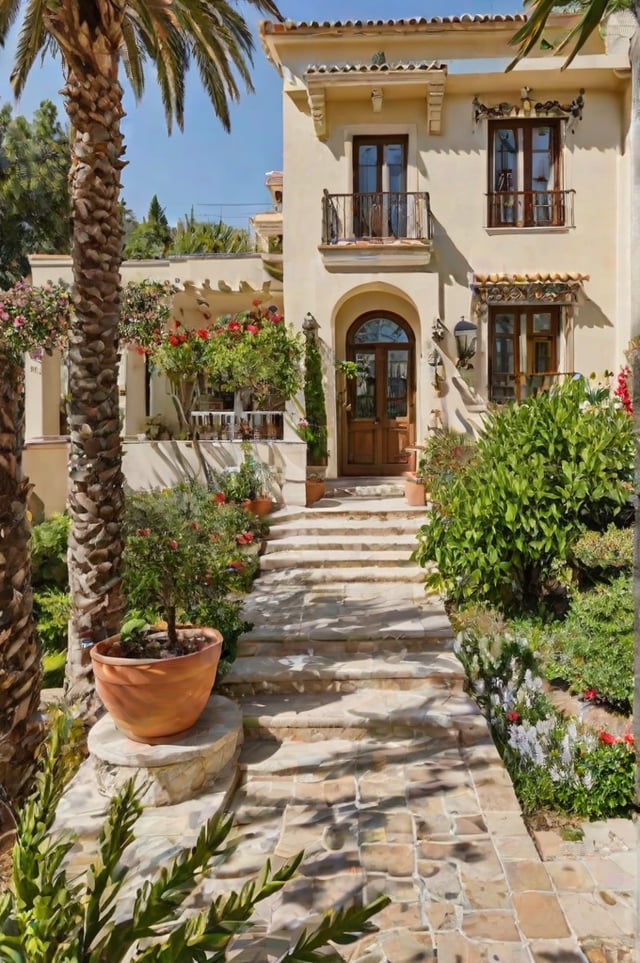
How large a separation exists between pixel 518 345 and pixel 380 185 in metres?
4.40

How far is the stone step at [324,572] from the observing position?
848cm

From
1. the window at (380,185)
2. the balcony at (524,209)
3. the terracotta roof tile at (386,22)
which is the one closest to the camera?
the terracotta roof tile at (386,22)

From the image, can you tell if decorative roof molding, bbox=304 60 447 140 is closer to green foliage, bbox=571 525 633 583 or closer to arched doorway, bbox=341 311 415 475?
arched doorway, bbox=341 311 415 475

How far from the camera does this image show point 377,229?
13.3 meters

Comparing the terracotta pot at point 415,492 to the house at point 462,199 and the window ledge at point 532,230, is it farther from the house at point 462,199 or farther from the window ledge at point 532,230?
the window ledge at point 532,230

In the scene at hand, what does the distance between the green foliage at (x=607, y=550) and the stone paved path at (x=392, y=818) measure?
5.13ft

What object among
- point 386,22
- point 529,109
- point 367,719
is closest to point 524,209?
point 529,109

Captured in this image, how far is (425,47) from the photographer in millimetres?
12992

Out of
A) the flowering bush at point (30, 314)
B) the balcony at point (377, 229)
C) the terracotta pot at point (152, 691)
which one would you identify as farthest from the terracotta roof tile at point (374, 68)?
the terracotta pot at point (152, 691)

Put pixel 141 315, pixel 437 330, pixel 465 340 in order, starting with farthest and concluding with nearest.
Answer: pixel 437 330 < pixel 465 340 < pixel 141 315

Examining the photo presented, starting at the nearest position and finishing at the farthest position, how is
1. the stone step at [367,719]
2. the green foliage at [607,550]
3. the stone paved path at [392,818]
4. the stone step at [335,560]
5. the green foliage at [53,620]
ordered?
the stone paved path at [392,818]
the stone step at [367,719]
the green foliage at [607,550]
the stone step at [335,560]
the green foliage at [53,620]

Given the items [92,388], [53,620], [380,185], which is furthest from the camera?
[380,185]

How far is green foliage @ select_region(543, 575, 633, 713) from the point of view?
5.26 m

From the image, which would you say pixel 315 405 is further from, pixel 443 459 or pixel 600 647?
pixel 600 647
